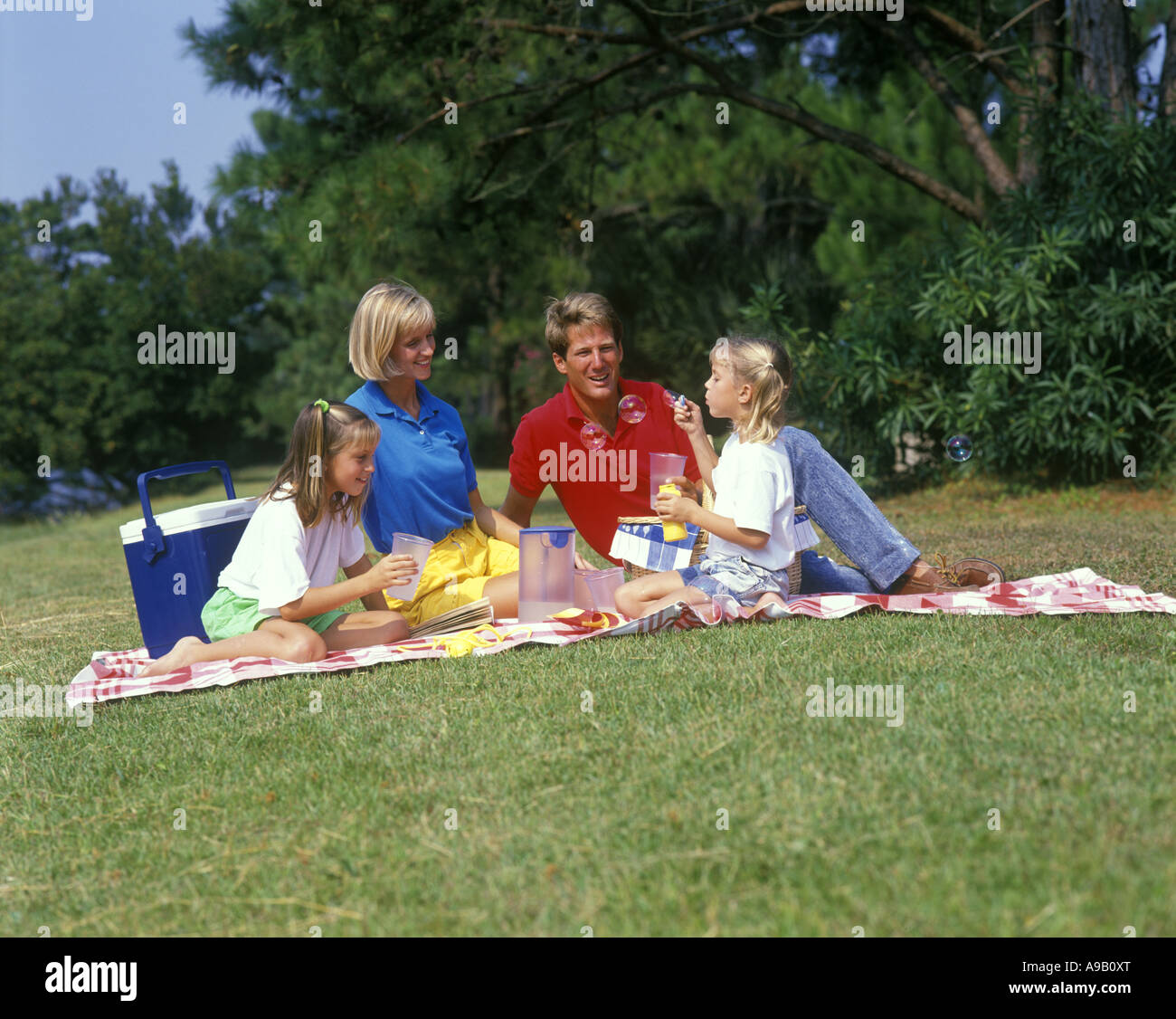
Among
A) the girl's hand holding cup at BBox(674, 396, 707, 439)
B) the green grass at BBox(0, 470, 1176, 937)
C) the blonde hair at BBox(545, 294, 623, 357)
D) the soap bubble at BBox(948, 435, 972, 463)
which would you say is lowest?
the green grass at BBox(0, 470, 1176, 937)

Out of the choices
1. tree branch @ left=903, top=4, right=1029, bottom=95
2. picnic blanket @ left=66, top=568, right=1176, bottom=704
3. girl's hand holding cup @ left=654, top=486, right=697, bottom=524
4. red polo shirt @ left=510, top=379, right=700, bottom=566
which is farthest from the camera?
tree branch @ left=903, top=4, right=1029, bottom=95

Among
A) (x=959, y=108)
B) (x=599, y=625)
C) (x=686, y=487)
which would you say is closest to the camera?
(x=599, y=625)

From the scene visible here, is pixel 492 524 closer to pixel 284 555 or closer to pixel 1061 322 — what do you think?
pixel 284 555

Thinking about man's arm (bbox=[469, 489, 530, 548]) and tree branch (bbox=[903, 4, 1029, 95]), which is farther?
tree branch (bbox=[903, 4, 1029, 95])

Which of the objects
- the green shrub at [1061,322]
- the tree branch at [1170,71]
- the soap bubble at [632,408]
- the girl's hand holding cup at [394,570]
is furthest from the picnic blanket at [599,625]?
the tree branch at [1170,71]

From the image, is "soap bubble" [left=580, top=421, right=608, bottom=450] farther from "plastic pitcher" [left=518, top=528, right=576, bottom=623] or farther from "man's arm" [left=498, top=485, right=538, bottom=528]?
"plastic pitcher" [left=518, top=528, right=576, bottom=623]

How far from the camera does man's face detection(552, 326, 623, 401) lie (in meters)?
4.88

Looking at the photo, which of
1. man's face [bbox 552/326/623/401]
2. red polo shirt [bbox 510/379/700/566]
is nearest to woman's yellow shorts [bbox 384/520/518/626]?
red polo shirt [bbox 510/379/700/566]

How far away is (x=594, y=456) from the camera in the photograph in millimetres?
5055

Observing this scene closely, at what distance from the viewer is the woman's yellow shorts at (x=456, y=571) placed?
185 inches

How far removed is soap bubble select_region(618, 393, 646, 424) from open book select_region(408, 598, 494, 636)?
0.97m

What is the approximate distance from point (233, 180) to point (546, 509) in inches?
164

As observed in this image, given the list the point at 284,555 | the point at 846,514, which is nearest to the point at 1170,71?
the point at 846,514

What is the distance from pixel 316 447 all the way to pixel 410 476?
635 millimetres
